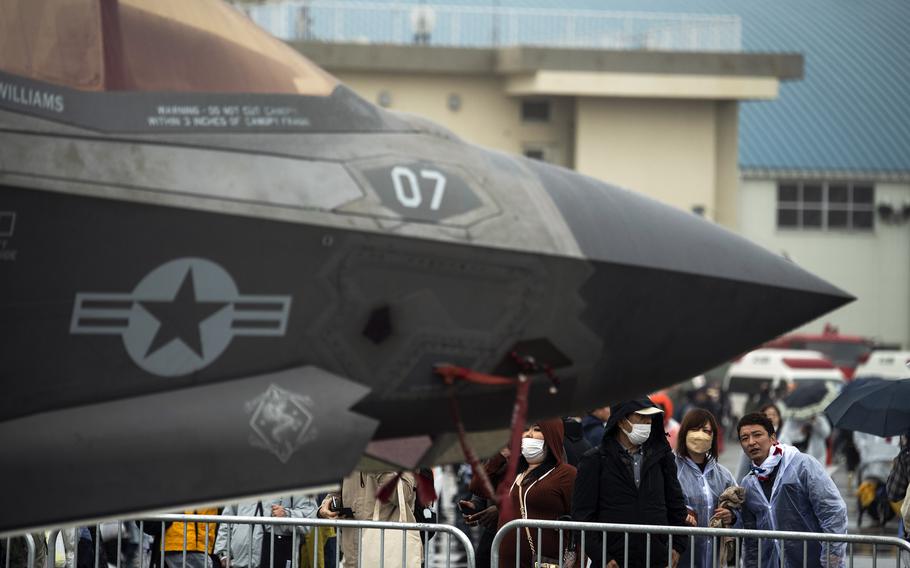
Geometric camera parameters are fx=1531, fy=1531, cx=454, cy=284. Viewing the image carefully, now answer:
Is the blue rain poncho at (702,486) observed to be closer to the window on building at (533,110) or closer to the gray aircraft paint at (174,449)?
the gray aircraft paint at (174,449)

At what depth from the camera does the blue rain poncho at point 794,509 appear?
9117 mm

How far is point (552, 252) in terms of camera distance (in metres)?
5.36

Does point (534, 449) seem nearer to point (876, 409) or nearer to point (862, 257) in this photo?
point (876, 409)

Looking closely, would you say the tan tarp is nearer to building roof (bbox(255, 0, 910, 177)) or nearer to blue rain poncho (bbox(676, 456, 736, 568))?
blue rain poncho (bbox(676, 456, 736, 568))

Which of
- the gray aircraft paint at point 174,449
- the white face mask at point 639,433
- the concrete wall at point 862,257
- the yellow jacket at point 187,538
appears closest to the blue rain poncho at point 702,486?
the white face mask at point 639,433

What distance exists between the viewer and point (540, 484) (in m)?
9.84

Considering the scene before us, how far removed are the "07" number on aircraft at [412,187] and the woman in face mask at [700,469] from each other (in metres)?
4.91

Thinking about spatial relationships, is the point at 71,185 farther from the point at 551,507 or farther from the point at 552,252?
Result: the point at 551,507

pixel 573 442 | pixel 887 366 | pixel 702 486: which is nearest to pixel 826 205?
pixel 887 366

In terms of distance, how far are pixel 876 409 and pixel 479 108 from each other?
105 ft

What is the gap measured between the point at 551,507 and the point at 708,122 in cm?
3498

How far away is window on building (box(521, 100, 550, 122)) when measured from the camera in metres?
43.8

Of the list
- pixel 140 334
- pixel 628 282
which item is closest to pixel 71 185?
pixel 140 334

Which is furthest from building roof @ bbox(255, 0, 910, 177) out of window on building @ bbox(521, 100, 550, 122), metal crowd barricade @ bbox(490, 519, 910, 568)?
metal crowd barricade @ bbox(490, 519, 910, 568)
